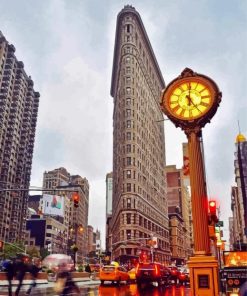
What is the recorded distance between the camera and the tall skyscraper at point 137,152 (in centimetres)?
8762

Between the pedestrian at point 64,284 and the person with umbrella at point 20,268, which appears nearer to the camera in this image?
the pedestrian at point 64,284

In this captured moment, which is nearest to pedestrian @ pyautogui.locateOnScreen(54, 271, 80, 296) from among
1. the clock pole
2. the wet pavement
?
the clock pole

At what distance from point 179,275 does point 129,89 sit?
225 feet

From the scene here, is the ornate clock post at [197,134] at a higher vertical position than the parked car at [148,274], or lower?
higher

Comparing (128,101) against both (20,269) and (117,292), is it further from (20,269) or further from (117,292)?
(20,269)

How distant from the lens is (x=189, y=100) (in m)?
15.8

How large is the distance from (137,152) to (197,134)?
7947 cm

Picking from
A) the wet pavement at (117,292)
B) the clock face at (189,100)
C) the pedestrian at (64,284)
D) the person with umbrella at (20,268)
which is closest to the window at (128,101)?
the wet pavement at (117,292)

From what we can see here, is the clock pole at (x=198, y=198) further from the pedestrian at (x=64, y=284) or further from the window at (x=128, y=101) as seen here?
the window at (x=128, y=101)

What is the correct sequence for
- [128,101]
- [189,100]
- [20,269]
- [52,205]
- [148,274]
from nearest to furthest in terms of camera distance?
[20,269] → [189,100] → [148,274] → [128,101] → [52,205]

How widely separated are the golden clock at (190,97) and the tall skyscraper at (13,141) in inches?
4194

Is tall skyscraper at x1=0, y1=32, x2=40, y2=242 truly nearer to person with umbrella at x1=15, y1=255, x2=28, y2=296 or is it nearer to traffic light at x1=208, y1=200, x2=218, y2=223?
person with umbrella at x1=15, y1=255, x2=28, y2=296

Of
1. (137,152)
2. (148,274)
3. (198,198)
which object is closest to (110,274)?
(148,274)

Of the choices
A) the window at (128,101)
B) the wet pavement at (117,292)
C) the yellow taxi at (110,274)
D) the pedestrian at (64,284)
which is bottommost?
the wet pavement at (117,292)
